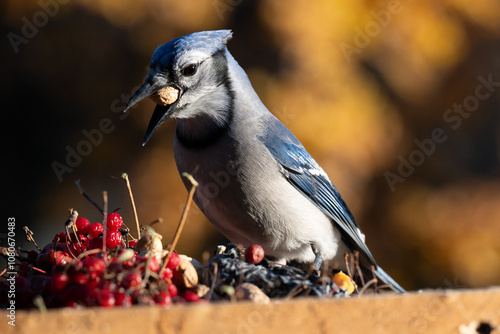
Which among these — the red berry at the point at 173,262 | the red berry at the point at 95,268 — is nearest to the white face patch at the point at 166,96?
the red berry at the point at 173,262

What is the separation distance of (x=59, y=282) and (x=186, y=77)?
81cm

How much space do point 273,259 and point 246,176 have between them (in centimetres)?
32

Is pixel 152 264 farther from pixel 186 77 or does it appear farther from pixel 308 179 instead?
pixel 308 179

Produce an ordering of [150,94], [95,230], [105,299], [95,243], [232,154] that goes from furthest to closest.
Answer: [232,154]
[150,94]
[95,230]
[95,243]
[105,299]

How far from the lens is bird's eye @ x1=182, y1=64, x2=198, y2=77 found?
1749 mm

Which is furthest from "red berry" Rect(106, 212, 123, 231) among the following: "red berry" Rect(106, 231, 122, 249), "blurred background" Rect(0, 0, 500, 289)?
"blurred background" Rect(0, 0, 500, 289)

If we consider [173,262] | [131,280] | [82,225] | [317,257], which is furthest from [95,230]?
[317,257]

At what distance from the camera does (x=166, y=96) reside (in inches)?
68.3

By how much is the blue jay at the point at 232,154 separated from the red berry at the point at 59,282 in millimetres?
653

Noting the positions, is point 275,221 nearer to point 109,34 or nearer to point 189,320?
point 189,320

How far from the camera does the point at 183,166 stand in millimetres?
1934

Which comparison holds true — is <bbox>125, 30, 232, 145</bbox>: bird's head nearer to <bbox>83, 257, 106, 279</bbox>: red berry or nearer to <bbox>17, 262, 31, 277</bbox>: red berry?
<bbox>17, 262, 31, 277</bbox>: red berry

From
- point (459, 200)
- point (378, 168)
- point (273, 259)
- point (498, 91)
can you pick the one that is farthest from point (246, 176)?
point (498, 91)

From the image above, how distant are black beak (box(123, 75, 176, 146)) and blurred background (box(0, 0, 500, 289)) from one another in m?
1.31
